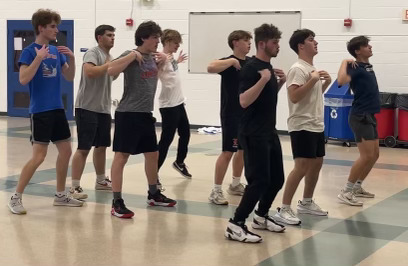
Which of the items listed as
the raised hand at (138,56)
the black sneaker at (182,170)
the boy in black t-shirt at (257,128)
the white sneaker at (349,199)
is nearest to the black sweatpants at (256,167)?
the boy in black t-shirt at (257,128)

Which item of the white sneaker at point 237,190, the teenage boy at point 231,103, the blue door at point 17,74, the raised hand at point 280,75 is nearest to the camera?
the raised hand at point 280,75

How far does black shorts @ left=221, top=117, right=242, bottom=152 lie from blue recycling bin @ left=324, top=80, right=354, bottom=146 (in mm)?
5653

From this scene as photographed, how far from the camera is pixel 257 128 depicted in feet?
18.5

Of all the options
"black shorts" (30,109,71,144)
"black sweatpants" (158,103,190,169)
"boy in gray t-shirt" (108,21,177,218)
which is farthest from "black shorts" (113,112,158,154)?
"black sweatpants" (158,103,190,169)

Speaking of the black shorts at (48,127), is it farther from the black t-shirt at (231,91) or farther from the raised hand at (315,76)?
the raised hand at (315,76)

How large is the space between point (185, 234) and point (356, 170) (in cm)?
247

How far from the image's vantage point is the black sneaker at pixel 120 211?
640cm

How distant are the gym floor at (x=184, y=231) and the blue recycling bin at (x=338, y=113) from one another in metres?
3.51

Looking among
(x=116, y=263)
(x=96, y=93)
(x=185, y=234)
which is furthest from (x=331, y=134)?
(x=116, y=263)

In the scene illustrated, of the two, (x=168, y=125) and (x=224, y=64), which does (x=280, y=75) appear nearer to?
(x=224, y=64)

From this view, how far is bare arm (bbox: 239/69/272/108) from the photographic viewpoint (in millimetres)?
5469

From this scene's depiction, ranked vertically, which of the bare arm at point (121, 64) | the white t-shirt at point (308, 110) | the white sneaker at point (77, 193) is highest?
the bare arm at point (121, 64)

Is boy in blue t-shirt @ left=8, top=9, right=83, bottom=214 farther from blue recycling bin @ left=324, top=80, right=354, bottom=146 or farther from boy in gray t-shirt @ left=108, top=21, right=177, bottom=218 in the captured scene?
blue recycling bin @ left=324, top=80, right=354, bottom=146

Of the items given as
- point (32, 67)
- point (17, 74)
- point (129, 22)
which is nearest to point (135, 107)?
point (32, 67)
